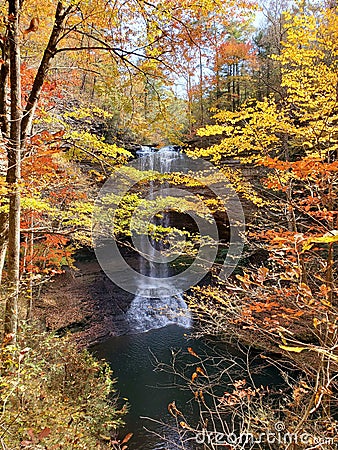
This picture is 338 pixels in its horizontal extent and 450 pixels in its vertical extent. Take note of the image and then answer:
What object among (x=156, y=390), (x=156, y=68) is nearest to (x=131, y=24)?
(x=156, y=68)

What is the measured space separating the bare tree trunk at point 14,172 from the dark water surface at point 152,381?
8.72 feet

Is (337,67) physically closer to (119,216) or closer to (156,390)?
(119,216)

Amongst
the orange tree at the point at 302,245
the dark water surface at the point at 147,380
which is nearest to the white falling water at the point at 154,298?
the dark water surface at the point at 147,380

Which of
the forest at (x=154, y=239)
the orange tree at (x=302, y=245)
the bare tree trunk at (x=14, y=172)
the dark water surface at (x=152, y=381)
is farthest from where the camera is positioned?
the dark water surface at (x=152, y=381)

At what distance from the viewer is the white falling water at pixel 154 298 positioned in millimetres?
10781

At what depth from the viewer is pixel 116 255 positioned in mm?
14555

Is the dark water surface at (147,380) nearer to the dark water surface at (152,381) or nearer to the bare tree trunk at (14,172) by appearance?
the dark water surface at (152,381)

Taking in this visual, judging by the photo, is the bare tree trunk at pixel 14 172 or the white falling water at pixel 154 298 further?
the white falling water at pixel 154 298

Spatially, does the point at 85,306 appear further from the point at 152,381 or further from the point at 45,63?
the point at 45,63

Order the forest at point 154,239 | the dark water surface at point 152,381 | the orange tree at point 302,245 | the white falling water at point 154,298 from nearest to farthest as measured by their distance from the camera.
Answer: the orange tree at point 302,245 < the forest at point 154,239 < the dark water surface at point 152,381 < the white falling water at point 154,298

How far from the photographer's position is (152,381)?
735cm

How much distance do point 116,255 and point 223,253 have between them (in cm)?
582

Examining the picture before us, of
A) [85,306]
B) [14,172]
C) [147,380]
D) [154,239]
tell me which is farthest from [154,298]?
[14,172]

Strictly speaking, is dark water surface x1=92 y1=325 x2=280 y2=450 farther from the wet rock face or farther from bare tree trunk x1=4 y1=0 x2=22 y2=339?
bare tree trunk x1=4 y1=0 x2=22 y2=339
